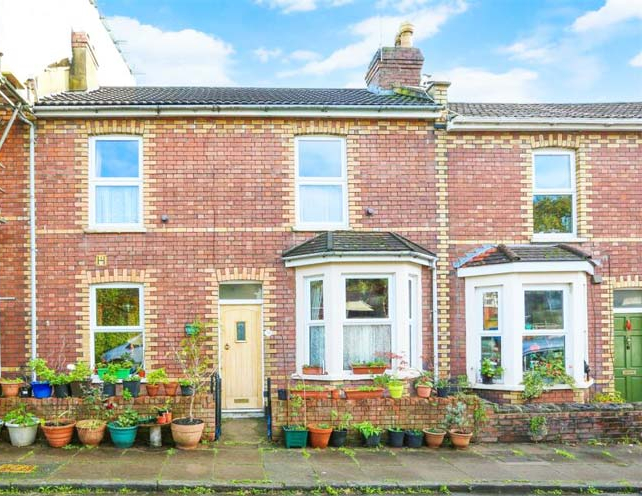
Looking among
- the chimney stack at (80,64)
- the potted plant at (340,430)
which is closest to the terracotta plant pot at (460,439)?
the potted plant at (340,430)

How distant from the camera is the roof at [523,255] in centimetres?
1069

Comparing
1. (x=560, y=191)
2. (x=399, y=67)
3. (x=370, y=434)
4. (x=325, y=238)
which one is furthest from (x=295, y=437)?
(x=399, y=67)

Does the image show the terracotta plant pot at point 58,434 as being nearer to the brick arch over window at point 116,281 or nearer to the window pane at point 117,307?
the brick arch over window at point 116,281

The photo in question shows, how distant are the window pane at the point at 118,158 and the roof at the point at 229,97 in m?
0.78

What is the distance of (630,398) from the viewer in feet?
38.5

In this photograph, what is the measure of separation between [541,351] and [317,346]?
414 cm

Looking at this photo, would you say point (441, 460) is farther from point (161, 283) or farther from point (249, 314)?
point (161, 283)

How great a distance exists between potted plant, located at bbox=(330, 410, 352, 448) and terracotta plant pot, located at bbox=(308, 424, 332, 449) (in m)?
0.10

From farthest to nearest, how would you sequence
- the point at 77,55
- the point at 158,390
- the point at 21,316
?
the point at 77,55
the point at 21,316
the point at 158,390

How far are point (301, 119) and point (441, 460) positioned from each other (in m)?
6.54

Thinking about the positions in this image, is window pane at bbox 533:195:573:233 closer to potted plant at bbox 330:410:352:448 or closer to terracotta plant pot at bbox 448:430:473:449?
terracotta plant pot at bbox 448:430:473:449

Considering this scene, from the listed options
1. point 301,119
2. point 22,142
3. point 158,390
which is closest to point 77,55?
point 22,142

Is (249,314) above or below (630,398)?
above

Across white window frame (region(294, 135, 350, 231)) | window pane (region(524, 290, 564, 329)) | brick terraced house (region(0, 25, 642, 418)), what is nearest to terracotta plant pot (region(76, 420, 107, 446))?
brick terraced house (region(0, 25, 642, 418))
